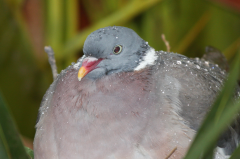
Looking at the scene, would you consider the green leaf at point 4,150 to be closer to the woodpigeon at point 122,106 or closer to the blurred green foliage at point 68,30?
the woodpigeon at point 122,106

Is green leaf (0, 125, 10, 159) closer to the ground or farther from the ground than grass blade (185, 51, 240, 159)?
closer to the ground

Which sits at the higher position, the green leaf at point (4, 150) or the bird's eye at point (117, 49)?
the bird's eye at point (117, 49)

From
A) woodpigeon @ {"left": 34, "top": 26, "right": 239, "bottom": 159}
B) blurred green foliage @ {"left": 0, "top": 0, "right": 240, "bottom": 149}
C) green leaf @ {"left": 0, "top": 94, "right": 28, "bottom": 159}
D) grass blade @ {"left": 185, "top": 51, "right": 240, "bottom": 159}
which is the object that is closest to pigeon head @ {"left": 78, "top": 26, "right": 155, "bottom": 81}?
woodpigeon @ {"left": 34, "top": 26, "right": 239, "bottom": 159}

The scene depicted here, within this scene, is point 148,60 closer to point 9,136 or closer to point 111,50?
point 111,50

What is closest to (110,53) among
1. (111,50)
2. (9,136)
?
(111,50)

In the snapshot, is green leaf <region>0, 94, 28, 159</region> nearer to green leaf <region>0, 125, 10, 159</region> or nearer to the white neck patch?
green leaf <region>0, 125, 10, 159</region>

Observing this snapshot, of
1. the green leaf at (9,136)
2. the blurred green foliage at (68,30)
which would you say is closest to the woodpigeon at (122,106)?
the green leaf at (9,136)
